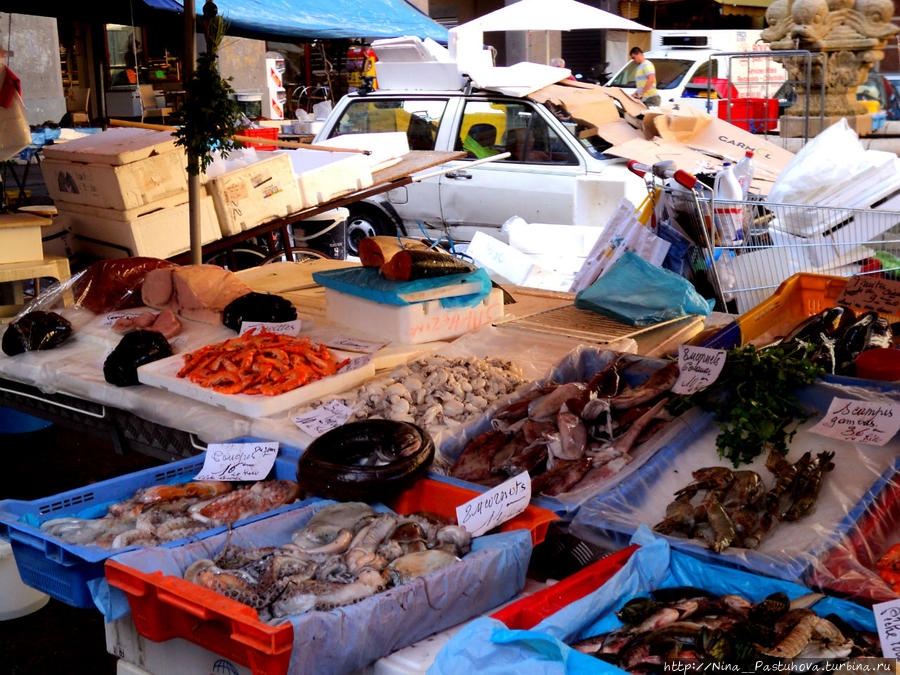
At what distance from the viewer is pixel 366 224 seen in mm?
10117

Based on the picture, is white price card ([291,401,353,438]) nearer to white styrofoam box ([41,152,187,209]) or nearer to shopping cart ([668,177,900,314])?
shopping cart ([668,177,900,314])

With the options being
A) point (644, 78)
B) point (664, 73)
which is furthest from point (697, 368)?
point (664, 73)

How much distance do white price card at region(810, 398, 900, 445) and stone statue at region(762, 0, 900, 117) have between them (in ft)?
38.9

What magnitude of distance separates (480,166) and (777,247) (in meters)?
4.82

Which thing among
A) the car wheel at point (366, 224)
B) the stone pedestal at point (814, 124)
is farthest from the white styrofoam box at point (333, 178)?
the stone pedestal at point (814, 124)

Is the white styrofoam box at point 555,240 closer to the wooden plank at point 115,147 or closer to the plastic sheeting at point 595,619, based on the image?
the wooden plank at point 115,147

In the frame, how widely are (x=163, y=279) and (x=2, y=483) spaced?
1.57 metres

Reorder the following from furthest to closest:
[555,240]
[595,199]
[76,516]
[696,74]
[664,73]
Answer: [664,73] < [696,74] < [595,199] < [555,240] < [76,516]

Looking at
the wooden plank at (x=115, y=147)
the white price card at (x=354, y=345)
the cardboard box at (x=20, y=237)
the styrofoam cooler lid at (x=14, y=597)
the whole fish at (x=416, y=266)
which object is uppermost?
the wooden plank at (x=115, y=147)

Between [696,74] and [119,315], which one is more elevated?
[696,74]

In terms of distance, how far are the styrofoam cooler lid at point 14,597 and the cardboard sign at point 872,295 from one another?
358 cm

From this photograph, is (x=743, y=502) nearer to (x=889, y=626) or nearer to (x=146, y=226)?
(x=889, y=626)

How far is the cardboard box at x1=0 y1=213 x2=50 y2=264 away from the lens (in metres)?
5.17

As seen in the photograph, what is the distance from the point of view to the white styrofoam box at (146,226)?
561cm
